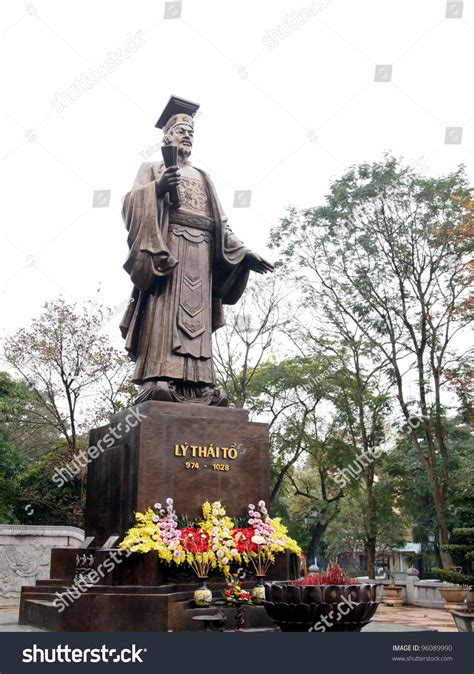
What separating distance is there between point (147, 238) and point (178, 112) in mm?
1974

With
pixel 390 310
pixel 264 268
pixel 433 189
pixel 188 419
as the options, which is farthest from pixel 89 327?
pixel 188 419

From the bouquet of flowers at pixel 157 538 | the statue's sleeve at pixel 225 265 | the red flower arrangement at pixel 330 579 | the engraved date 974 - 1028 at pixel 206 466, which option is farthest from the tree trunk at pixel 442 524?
the red flower arrangement at pixel 330 579

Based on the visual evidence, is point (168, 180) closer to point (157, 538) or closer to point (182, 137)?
point (182, 137)

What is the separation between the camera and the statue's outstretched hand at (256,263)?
8.80 metres

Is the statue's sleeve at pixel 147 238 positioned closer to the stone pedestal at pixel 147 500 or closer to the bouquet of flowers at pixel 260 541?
the stone pedestal at pixel 147 500

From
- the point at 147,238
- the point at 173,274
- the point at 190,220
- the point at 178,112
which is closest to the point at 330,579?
the point at 173,274

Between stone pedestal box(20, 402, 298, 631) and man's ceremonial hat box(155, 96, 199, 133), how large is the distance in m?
3.78

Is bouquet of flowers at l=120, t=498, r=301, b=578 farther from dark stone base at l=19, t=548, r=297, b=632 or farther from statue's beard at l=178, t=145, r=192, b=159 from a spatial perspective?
statue's beard at l=178, t=145, r=192, b=159

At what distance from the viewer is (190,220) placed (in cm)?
855

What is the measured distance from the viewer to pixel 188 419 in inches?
290

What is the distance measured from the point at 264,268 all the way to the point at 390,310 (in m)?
10.7

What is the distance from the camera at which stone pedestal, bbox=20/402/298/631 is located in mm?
6125

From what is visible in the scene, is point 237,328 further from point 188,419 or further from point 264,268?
point 188,419

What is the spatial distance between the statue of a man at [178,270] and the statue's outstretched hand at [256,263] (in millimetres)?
13
